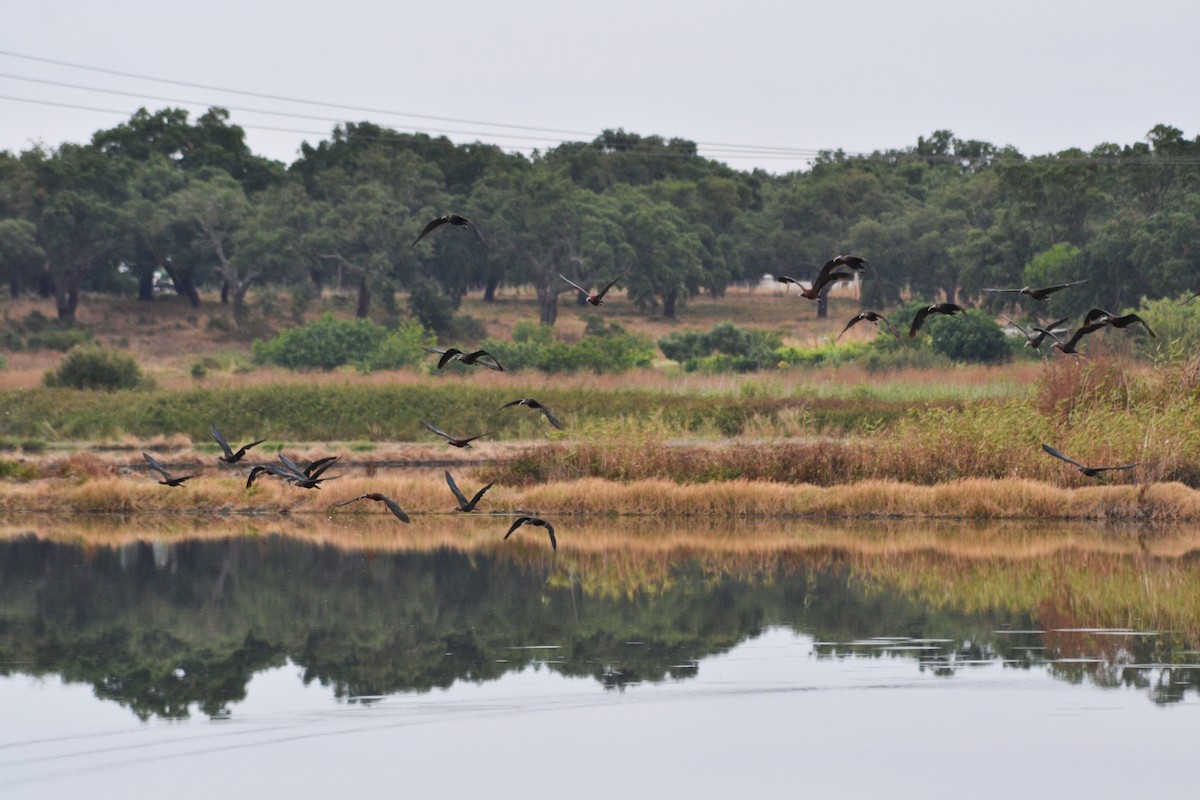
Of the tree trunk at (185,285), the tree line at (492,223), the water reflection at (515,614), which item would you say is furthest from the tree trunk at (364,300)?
the water reflection at (515,614)

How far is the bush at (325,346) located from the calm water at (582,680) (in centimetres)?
3415

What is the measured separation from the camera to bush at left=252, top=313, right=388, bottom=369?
59.9m

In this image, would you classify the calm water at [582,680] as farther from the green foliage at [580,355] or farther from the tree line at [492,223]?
the tree line at [492,223]

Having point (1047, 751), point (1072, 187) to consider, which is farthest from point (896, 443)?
point (1072, 187)

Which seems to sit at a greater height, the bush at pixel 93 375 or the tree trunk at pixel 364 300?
the tree trunk at pixel 364 300

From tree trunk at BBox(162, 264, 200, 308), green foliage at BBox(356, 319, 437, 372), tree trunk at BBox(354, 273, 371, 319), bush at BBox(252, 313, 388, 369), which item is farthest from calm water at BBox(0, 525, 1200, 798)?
tree trunk at BBox(162, 264, 200, 308)

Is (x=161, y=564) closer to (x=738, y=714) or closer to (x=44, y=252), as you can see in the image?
(x=738, y=714)

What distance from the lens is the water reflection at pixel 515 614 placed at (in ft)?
59.4

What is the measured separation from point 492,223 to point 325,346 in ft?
73.9

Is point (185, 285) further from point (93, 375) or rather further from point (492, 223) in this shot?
point (93, 375)

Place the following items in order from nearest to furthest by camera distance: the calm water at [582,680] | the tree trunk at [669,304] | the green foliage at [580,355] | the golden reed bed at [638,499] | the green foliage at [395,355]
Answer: the calm water at [582,680], the golden reed bed at [638,499], the green foliage at [580,355], the green foliage at [395,355], the tree trunk at [669,304]

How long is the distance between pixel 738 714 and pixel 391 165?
72776 millimetres

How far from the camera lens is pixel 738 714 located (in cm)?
1611

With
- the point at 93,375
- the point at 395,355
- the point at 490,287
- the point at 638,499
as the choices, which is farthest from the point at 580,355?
the point at 490,287
